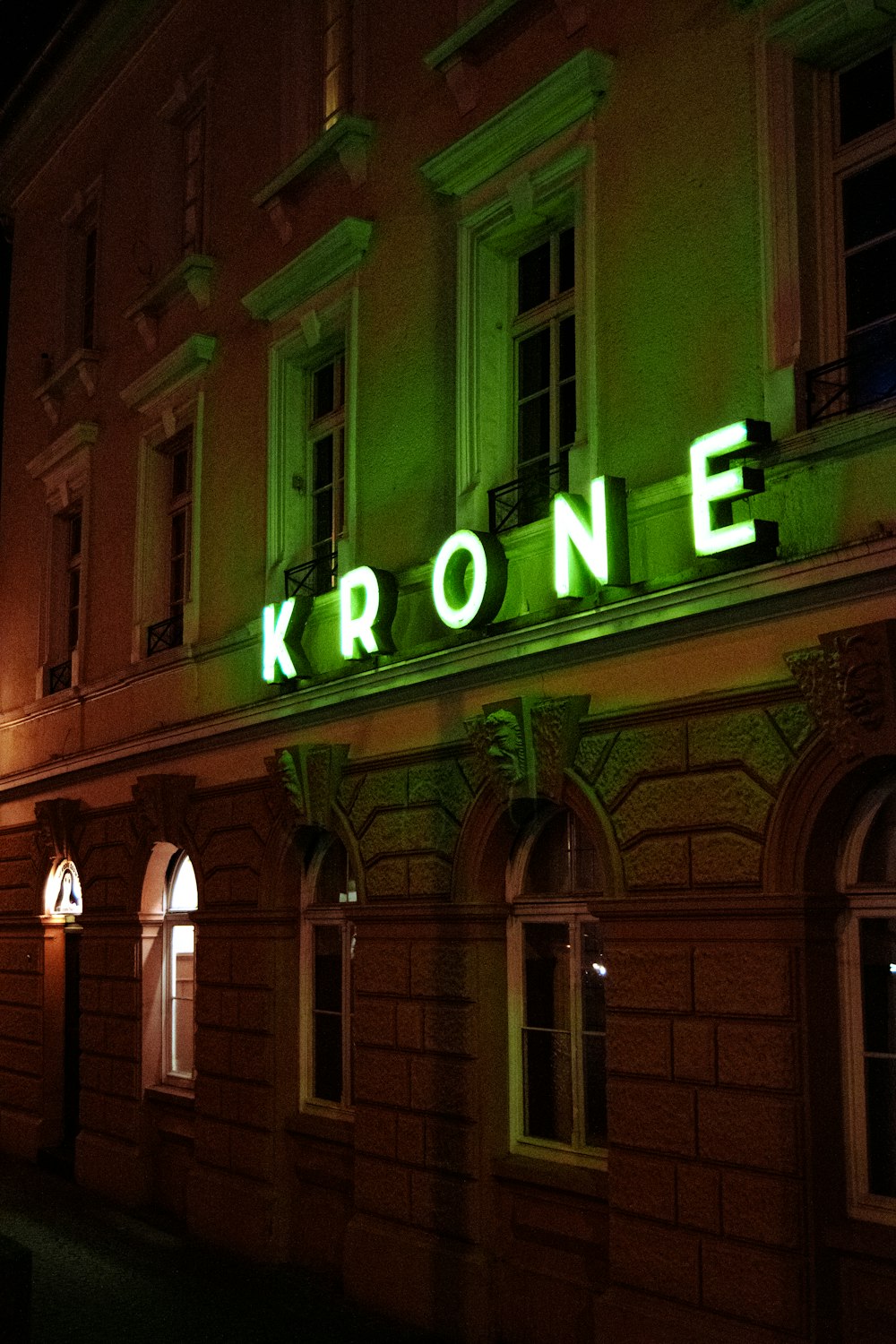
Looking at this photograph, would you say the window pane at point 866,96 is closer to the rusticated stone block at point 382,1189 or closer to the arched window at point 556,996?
the arched window at point 556,996

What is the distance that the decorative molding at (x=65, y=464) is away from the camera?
16.9 metres

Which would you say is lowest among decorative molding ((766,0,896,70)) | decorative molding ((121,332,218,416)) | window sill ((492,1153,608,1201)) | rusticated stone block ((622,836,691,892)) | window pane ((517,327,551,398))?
window sill ((492,1153,608,1201))

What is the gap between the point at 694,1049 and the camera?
329 inches

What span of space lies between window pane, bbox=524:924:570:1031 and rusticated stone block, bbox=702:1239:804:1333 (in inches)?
81.5

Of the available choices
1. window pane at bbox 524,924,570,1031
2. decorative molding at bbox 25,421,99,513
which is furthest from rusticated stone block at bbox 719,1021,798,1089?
decorative molding at bbox 25,421,99,513

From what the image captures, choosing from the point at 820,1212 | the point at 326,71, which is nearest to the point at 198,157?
the point at 326,71

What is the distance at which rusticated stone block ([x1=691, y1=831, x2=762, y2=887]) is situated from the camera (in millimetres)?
8148

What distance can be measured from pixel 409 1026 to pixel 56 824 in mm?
7097

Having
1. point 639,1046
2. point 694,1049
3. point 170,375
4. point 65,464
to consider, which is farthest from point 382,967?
point 65,464

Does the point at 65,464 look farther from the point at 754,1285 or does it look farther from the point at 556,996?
the point at 754,1285

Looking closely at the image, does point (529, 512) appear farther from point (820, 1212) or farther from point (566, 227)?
point (820, 1212)

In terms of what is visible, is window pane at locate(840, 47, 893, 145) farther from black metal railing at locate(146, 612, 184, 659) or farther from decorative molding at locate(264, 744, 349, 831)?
black metal railing at locate(146, 612, 184, 659)

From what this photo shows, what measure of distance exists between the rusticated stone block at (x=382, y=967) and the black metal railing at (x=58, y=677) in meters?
7.12

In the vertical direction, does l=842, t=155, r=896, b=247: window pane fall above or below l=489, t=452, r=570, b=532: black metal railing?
above
